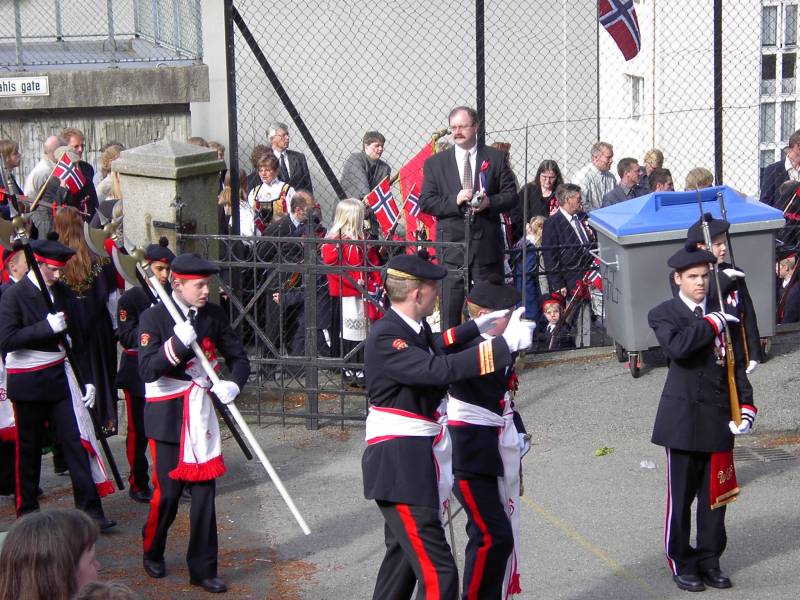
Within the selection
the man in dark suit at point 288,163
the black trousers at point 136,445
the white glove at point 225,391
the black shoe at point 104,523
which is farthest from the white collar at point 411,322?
the man in dark suit at point 288,163

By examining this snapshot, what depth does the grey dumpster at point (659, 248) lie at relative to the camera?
348 inches

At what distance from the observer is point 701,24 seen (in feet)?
42.1

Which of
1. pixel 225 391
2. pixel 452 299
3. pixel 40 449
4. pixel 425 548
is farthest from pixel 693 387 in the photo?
pixel 40 449

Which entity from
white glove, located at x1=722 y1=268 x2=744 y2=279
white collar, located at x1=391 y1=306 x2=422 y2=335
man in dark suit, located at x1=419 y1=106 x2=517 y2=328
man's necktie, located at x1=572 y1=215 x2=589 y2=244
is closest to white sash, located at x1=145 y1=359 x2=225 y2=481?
white collar, located at x1=391 y1=306 x2=422 y2=335

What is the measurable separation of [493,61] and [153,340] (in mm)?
6009

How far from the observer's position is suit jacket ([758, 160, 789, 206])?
35.2ft

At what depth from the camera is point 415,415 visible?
496 centimetres

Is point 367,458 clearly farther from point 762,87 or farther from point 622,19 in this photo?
point 762,87

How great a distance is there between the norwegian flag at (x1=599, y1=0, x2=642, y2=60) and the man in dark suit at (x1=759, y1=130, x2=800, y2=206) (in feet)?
5.58

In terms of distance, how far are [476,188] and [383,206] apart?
36.9 inches

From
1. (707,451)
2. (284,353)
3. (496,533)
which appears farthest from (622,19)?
(496,533)

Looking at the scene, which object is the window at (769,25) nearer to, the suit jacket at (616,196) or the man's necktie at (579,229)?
the suit jacket at (616,196)

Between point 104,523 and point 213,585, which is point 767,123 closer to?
point 104,523

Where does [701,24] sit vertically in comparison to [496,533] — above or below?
above
